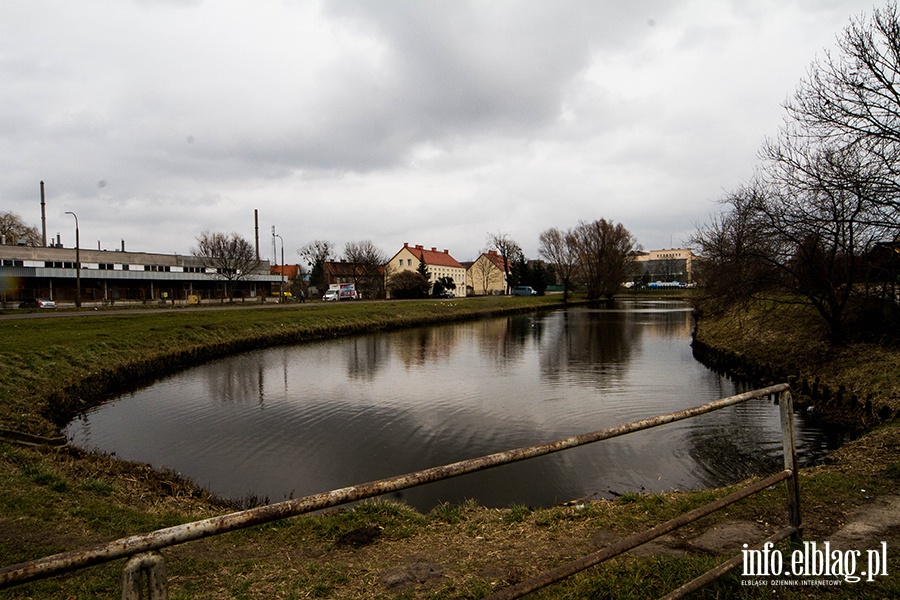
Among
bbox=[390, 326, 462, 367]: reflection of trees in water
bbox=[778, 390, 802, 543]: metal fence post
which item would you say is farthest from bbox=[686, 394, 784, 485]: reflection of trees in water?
bbox=[390, 326, 462, 367]: reflection of trees in water

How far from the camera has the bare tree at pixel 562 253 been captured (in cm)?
7969

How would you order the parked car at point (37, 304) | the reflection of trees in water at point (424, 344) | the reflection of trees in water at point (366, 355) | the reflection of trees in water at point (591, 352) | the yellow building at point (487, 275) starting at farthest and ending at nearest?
1. the yellow building at point (487, 275)
2. the parked car at point (37, 304)
3. the reflection of trees in water at point (424, 344)
4. the reflection of trees in water at point (366, 355)
5. the reflection of trees in water at point (591, 352)

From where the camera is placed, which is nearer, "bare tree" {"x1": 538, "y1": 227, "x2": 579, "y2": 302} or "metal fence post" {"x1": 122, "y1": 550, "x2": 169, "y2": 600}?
"metal fence post" {"x1": 122, "y1": 550, "x2": 169, "y2": 600}

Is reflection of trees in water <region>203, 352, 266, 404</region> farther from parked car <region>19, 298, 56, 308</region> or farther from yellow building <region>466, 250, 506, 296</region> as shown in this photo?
yellow building <region>466, 250, 506, 296</region>

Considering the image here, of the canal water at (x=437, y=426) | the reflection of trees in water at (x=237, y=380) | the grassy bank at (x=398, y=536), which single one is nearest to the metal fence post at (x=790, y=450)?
the grassy bank at (x=398, y=536)

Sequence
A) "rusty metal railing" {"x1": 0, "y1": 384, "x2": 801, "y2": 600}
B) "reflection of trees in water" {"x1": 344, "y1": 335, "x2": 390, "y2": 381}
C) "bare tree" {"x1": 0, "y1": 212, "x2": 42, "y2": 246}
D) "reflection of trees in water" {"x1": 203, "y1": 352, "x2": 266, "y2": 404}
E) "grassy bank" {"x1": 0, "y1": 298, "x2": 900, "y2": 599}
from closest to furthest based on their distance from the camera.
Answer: "rusty metal railing" {"x1": 0, "y1": 384, "x2": 801, "y2": 600}, "grassy bank" {"x1": 0, "y1": 298, "x2": 900, "y2": 599}, "reflection of trees in water" {"x1": 203, "y1": 352, "x2": 266, "y2": 404}, "reflection of trees in water" {"x1": 344, "y1": 335, "x2": 390, "y2": 381}, "bare tree" {"x1": 0, "y1": 212, "x2": 42, "y2": 246}

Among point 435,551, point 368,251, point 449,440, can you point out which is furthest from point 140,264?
point 435,551

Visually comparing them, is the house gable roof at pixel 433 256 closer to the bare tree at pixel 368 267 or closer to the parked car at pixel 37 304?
the bare tree at pixel 368 267

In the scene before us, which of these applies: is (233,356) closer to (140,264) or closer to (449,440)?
(449,440)

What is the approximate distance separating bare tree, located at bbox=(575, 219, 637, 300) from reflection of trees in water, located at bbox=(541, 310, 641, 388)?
39922mm

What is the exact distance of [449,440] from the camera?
11.1 m

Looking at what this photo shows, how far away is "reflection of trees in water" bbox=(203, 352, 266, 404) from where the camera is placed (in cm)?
1553

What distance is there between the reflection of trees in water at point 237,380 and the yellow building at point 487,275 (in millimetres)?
88926

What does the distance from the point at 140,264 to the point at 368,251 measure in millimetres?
31724
